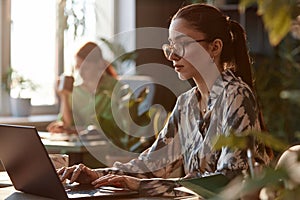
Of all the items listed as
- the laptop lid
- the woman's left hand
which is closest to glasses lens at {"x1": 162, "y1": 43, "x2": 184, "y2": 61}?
the woman's left hand

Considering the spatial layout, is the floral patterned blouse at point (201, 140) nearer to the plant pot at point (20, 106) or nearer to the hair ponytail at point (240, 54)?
the hair ponytail at point (240, 54)

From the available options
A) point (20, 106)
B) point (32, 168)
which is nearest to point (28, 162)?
point (32, 168)

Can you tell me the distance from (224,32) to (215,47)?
59 millimetres

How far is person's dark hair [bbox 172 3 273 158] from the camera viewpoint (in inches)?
99.5

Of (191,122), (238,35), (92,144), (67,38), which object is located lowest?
(92,144)

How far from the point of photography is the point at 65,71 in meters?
6.89

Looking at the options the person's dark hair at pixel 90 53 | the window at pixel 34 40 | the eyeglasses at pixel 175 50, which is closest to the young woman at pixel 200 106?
the eyeglasses at pixel 175 50

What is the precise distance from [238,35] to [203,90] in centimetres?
23

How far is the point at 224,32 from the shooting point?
258 cm

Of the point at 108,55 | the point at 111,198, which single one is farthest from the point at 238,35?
the point at 108,55

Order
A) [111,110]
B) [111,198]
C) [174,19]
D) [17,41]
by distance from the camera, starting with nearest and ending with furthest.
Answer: [111,198] < [174,19] < [111,110] < [17,41]

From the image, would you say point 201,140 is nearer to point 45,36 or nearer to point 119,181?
point 119,181

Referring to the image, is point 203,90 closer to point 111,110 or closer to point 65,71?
point 111,110

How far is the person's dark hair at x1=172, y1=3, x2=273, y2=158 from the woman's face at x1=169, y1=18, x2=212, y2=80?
0.02 m
